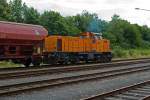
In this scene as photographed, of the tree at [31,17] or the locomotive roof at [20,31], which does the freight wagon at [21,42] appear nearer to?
the locomotive roof at [20,31]

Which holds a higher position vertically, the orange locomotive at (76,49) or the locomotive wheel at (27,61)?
the orange locomotive at (76,49)

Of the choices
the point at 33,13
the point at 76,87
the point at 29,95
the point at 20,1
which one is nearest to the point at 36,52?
the point at 76,87

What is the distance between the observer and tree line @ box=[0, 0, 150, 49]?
56031 millimetres

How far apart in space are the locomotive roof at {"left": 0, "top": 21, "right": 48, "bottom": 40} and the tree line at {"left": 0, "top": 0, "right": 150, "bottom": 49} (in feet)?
71.4

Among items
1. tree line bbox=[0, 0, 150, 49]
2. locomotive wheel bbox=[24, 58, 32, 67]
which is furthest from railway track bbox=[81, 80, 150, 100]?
tree line bbox=[0, 0, 150, 49]

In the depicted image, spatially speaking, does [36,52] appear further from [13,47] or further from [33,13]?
[33,13]

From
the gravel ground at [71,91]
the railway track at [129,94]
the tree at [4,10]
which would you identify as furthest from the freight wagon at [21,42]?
the tree at [4,10]

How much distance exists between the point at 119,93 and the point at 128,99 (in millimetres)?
1167

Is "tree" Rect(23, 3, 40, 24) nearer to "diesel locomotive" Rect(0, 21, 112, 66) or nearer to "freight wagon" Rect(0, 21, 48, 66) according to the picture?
"diesel locomotive" Rect(0, 21, 112, 66)

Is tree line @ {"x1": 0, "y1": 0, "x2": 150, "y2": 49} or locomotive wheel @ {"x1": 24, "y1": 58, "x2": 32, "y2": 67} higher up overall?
tree line @ {"x1": 0, "y1": 0, "x2": 150, "y2": 49}

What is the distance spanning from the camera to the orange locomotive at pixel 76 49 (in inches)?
1198

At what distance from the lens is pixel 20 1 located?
A: 69.8 meters

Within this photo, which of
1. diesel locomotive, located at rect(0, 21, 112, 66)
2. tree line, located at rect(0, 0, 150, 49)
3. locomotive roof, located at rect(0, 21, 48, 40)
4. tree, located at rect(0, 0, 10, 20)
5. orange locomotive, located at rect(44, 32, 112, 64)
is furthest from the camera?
tree line, located at rect(0, 0, 150, 49)

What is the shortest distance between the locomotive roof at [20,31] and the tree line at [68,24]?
21753mm
